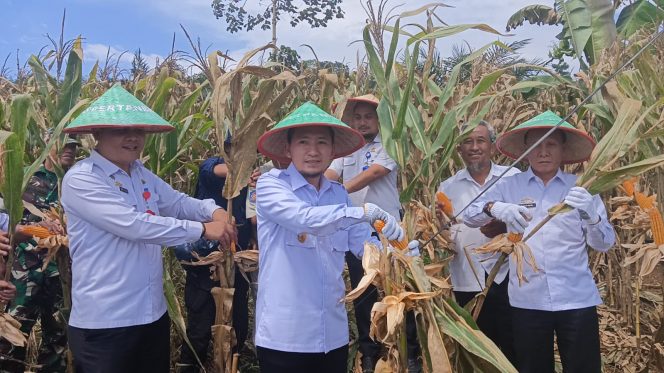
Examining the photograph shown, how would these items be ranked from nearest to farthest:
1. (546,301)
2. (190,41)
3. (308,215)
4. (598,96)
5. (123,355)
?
1. (308,215)
2. (123,355)
3. (546,301)
4. (190,41)
5. (598,96)

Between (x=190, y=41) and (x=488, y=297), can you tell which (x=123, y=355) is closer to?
(x=190, y=41)

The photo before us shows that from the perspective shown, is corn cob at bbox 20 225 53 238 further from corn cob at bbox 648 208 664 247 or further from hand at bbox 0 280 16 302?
corn cob at bbox 648 208 664 247

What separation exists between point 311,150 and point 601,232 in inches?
Result: 47.2

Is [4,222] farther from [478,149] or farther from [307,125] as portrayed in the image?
[478,149]

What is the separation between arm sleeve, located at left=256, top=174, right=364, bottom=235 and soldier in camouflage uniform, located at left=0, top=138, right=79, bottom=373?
122cm

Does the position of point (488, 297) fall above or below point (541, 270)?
below

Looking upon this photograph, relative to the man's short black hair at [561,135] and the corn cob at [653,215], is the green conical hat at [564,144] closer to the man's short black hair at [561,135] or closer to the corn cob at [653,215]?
the man's short black hair at [561,135]

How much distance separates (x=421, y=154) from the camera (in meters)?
2.29

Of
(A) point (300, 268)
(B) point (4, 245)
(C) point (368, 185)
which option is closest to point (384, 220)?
(A) point (300, 268)

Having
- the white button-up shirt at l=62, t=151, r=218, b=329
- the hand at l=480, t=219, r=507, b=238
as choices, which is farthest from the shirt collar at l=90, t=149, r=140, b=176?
the hand at l=480, t=219, r=507, b=238

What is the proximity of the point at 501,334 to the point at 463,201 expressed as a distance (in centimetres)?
72

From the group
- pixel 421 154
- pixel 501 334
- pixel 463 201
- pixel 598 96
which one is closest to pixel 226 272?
pixel 421 154

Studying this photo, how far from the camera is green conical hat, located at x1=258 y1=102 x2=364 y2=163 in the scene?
189cm

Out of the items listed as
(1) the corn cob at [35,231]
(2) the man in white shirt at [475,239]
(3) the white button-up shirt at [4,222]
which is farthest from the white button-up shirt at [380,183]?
(3) the white button-up shirt at [4,222]
